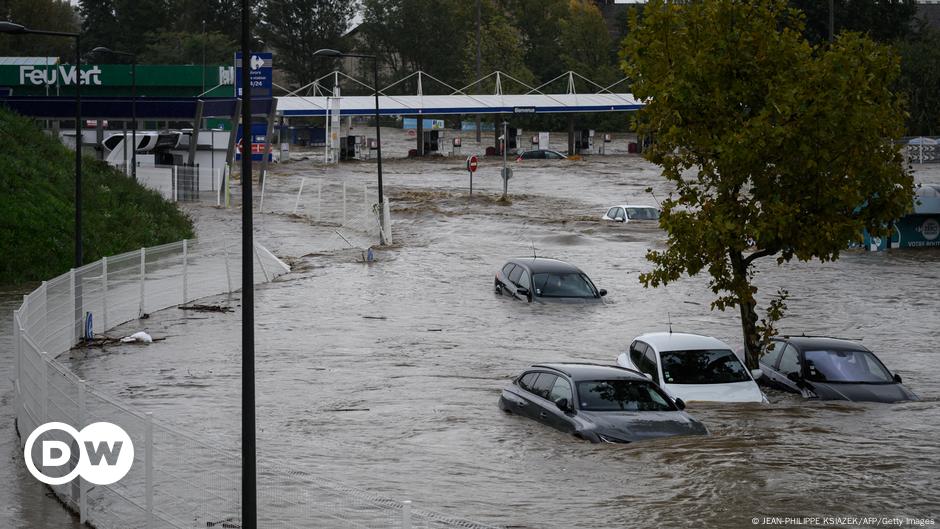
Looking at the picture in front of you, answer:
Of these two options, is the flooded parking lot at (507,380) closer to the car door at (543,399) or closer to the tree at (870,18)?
the car door at (543,399)

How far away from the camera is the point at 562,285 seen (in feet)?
106

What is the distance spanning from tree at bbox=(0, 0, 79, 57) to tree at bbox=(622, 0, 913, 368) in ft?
353

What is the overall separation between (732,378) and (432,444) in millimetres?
4949

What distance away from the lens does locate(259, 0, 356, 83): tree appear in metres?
138

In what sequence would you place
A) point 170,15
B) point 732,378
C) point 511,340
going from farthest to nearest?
point 170,15, point 511,340, point 732,378

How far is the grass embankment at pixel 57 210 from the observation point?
39.0 m

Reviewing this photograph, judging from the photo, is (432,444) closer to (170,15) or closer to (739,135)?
(739,135)

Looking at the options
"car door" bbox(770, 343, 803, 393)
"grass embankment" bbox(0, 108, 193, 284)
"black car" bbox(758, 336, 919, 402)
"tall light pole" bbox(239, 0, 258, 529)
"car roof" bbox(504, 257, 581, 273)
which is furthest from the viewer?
"grass embankment" bbox(0, 108, 193, 284)

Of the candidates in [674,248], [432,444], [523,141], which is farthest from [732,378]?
[523,141]

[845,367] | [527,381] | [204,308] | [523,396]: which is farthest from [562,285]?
[523,396]

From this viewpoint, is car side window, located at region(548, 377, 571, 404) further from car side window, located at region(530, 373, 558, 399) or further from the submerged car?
the submerged car

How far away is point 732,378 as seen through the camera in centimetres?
1995

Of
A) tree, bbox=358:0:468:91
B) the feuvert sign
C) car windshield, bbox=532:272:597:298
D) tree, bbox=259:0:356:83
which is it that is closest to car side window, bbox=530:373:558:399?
car windshield, bbox=532:272:597:298

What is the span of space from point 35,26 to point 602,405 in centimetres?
12416
